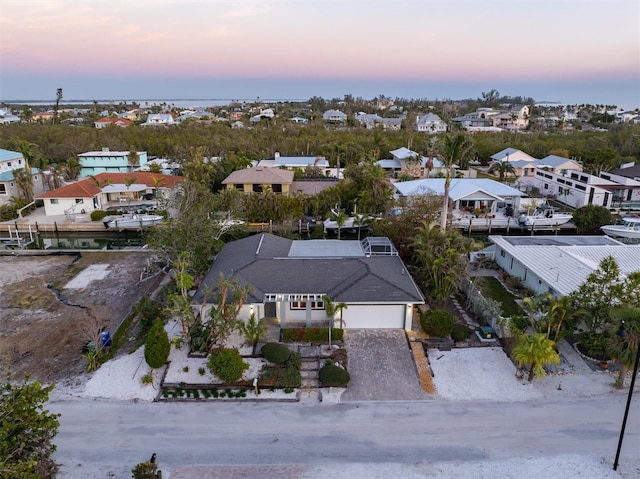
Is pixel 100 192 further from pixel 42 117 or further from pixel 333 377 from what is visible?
pixel 42 117

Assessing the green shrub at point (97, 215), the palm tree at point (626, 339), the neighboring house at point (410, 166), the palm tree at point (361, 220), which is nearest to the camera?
the palm tree at point (626, 339)

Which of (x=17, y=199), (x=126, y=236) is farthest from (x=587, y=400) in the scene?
(x=17, y=199)

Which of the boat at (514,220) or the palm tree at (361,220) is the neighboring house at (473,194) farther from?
the palm tree at (361,220)

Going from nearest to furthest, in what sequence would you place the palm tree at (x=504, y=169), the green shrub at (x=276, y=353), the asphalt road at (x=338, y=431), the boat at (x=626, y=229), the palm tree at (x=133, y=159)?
the asphalt road at (x=338, y=431), the green shrub at (x=276, y=353), the boat at (x=626, y=229), the palm tree at (x=504, y=169), the palm tree at (x=133, y=159)

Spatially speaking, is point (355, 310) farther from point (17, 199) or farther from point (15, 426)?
point (17, 199)

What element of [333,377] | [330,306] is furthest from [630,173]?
[333,377]

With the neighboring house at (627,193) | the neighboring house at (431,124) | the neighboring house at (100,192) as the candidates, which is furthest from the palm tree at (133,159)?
the neighboring house at (431,124)

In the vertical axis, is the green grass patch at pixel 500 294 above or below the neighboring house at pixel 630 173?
below
